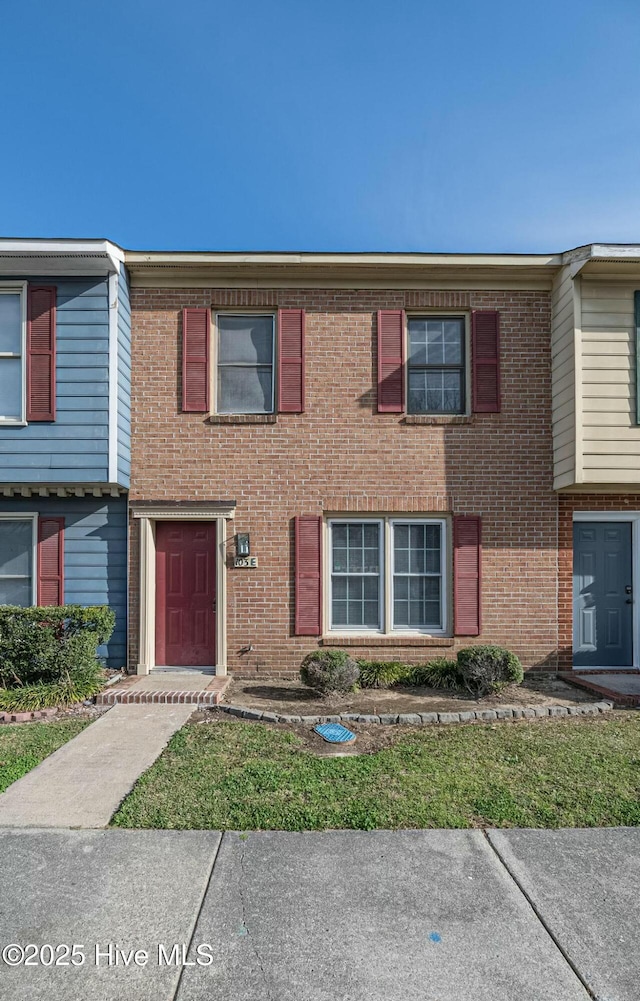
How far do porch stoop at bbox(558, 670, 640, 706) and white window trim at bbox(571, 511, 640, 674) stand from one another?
0.17 metres

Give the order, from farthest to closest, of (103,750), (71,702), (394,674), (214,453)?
(214,453) < (394,674) < (71,702) < (103,750)

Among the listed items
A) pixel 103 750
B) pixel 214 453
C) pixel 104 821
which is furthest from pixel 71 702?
pixel 214 453

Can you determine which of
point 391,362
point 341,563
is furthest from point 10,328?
point 341,563

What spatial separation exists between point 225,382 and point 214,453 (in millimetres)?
1050

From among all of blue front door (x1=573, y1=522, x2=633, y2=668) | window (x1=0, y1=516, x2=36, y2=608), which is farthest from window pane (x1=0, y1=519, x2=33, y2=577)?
blue front door (x1=573, y1=522, x2=633, y2=668)

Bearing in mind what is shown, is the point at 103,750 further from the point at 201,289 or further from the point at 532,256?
the point at 532,256

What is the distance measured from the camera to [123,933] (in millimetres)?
2648

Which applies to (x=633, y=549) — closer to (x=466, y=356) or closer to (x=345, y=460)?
(x=466, y=356)

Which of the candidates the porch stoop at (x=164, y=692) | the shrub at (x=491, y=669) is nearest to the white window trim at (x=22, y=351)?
the porch stoop at (x=164, y=692)

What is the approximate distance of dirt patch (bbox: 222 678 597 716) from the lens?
616cm

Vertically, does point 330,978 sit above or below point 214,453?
below

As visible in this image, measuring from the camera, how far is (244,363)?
780 centimetres

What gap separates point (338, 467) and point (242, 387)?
5.87 ft

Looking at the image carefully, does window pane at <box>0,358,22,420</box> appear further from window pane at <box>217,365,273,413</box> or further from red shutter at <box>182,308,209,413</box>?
window pane at <box>217,365,273,413</box>
